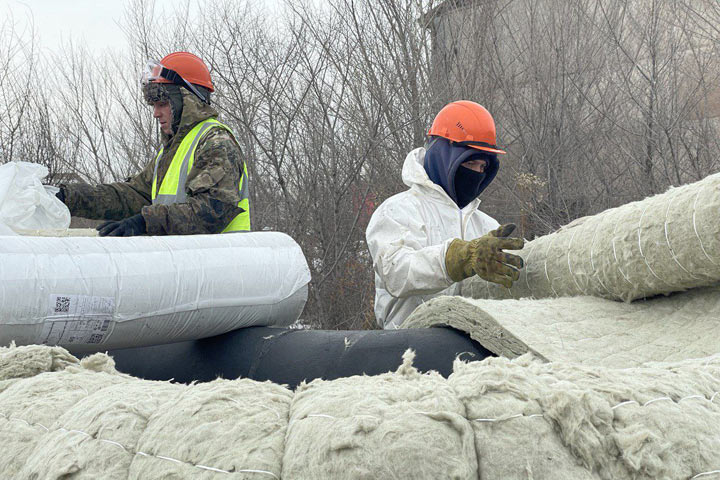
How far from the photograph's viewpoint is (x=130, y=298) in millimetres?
1830

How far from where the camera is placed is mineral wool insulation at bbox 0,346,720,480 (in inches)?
33.3

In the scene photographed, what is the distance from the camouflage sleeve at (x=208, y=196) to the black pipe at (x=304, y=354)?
0.63 metres

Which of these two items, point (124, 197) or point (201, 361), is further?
point (124, 197)

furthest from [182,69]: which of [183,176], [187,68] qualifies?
[183,176]

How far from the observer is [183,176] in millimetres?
2914

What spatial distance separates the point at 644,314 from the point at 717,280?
239 millimetres

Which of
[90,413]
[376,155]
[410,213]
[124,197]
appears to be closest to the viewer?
[90,413]

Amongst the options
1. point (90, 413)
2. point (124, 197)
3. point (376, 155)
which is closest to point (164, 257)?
point (90, 413)

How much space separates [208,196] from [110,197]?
762 millimetres

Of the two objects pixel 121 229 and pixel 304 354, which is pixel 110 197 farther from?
pixel 304 354

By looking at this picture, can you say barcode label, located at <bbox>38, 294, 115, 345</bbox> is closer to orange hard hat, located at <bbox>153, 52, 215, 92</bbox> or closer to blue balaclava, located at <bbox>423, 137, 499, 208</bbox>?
orange hard hat, located at <bbox>153, 52, 215, 92</bbox>

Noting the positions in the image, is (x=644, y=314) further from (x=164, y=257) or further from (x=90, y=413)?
(x=90, y=413)

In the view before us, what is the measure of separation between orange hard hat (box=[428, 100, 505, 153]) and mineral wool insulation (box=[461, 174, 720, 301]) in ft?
2.26

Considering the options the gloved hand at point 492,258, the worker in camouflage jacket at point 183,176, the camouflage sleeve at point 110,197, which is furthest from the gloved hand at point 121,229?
the gloved hand at point 492,258
